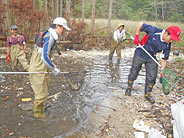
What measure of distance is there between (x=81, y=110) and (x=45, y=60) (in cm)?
171

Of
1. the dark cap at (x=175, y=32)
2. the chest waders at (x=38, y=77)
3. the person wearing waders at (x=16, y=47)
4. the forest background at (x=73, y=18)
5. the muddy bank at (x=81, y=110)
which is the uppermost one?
the forest background at (x=73, y=18)

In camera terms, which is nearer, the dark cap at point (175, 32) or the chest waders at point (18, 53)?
the dark cap at point (175, 32)

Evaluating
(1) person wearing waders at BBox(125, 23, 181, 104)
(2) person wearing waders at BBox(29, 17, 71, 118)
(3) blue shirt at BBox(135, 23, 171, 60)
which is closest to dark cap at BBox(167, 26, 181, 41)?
(1) person wearing waders at BBox(125, 23, 181, 104)

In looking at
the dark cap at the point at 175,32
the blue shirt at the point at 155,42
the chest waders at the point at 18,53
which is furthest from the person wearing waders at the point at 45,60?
the chest waders at the point at 18,53

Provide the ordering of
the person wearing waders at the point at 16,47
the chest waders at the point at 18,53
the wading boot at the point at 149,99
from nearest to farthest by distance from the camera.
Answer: the wading boot at the point at 149,99 → the person wearing waders at the point at 16,47 → the chest waders at the point at 18,53

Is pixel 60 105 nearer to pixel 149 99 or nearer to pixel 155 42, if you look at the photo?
pixel 149 99

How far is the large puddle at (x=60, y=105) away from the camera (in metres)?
3.24


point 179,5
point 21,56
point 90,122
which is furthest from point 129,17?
point 90,122

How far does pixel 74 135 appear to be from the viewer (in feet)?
10.3

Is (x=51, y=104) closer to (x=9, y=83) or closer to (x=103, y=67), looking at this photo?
(x=9, y=83)

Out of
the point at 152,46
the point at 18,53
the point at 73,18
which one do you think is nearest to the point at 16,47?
the point at 18,53

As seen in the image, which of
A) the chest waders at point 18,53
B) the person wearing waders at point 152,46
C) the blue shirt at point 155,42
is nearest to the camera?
the person wearing waders at point 152,46

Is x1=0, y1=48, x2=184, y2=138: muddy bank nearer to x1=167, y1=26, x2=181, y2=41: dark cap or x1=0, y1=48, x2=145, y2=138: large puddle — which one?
x1=0, y1=48, x2=145, y2=138: large puddle

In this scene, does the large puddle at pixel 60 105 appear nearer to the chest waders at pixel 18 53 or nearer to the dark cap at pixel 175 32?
the chest waders at pixel 18 53
